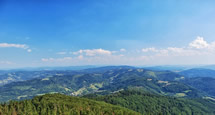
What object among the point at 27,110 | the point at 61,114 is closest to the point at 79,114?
the point at 61,114

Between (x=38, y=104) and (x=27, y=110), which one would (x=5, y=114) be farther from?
(x=38, y=104)

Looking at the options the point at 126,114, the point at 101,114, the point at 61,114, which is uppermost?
the point at 61,114

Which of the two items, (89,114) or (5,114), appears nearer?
(5,114)

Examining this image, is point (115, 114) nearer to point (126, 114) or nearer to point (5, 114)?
point (126, 114)

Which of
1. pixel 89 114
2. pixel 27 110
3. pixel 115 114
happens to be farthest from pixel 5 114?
pixel 115 114

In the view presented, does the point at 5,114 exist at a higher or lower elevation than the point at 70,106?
higher

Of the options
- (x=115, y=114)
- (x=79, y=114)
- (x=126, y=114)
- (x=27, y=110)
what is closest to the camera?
(x=27, y=110)

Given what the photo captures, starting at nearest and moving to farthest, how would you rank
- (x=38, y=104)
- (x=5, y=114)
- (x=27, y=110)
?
(x=5, y=114)
(x=27, y=110)
(x=38, y=104)

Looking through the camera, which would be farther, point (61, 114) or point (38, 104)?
point (38, 104)

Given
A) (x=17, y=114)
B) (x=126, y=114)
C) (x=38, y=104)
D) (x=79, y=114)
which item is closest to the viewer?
(x=17, y=114)
